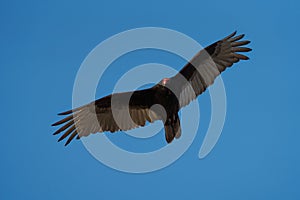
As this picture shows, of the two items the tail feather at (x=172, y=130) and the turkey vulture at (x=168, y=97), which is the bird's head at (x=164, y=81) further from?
the tail feather at (x=172, y=130)

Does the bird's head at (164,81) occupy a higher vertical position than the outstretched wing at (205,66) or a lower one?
lower

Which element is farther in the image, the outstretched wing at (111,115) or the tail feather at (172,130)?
the outstretched wing at (111,115)

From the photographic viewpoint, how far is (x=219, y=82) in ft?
28.1

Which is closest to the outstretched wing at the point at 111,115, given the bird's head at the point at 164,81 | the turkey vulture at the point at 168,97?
the turkey vulture at the point at 168,97

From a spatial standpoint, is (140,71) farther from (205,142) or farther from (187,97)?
(205,142)

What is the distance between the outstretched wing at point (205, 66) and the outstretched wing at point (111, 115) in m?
0.66

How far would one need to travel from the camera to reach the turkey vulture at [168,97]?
27.8ft

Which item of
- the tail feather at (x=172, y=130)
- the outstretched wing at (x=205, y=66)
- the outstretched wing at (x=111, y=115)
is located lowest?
the tail feather at (x=172, y=130)

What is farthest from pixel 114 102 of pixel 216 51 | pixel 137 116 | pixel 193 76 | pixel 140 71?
pixel 216 51

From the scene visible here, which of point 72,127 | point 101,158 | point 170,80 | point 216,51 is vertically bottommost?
A: point 101,158

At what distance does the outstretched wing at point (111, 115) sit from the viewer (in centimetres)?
893

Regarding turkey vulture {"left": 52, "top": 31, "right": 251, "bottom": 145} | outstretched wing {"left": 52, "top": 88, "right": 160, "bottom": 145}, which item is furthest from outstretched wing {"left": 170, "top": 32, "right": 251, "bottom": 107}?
outstretched wing {"left": 52, "top": 88, "right": 160, "bottom": 145}

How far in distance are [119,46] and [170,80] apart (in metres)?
1.15

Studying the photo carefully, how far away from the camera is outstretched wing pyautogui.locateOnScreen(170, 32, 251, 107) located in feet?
27.9
